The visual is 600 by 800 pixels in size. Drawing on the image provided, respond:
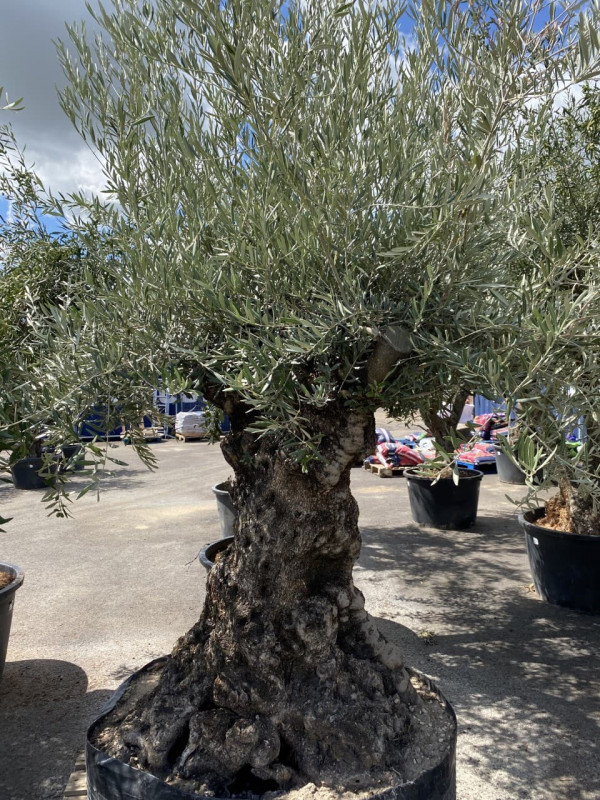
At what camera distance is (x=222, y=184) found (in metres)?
2.27

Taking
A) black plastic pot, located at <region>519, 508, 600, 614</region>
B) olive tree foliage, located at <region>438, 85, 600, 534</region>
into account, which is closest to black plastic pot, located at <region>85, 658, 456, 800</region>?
olive tree foliage, located at <region>438, 85, 600, 534</region>

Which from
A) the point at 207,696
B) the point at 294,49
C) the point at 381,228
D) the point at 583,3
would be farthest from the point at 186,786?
the point at 583,3

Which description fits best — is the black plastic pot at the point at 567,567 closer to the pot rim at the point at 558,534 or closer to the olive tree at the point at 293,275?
the pot rim at the point at 558,534

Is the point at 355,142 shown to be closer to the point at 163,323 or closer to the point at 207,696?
the point at 163,323

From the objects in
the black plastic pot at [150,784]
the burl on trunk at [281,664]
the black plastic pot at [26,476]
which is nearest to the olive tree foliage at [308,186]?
the burl on trunk at [281,664]

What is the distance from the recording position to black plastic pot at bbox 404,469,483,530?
30.4 ft

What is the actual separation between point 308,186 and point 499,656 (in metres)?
4.50

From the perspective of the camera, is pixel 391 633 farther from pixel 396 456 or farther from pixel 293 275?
pixel 396 456

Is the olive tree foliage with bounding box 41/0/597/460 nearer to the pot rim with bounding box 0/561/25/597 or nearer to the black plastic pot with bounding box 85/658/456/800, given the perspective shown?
the black plastic pot with bounding box 85/658/456/800

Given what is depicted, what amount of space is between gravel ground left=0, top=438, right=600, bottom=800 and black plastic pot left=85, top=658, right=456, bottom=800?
1.06 meters

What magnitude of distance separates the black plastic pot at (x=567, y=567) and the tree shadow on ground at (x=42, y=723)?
4.30m


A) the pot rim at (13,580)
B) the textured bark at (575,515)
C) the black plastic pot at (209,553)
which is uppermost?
the textured bark at (575,515)

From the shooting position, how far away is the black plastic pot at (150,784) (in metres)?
2.31

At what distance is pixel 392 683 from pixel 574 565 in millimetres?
3795
